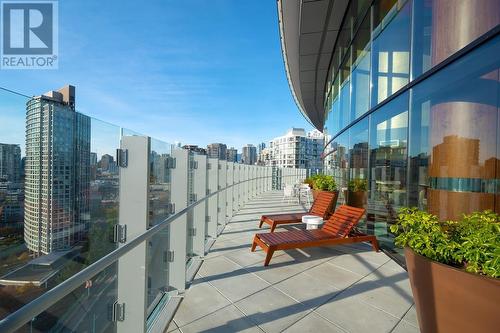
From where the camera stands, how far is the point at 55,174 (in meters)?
1.46

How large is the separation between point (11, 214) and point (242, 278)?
3361mm

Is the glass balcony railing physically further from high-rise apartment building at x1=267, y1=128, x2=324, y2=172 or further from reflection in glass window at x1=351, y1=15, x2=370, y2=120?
high-rise apartment building at x1=267, y1=128, x2=324, y2=172

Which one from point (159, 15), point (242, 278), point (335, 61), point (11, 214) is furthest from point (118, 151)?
point (335, 61)

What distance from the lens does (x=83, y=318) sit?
1.86m

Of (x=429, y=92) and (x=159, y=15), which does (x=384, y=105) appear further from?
(x=159, y=15)

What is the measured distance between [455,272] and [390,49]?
495 centimetres

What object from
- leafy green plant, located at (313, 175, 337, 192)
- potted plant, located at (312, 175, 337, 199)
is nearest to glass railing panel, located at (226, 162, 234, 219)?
potted plant, located at (312, 175, 337, 199)

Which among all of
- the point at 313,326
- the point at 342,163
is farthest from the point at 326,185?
the point at 313,326

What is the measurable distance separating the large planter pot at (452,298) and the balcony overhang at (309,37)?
6783 mm

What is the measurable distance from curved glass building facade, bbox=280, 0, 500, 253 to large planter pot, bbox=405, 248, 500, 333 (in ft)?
5.90

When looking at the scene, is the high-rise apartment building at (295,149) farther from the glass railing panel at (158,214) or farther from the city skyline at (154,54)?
the glass railing panel at (158,214)

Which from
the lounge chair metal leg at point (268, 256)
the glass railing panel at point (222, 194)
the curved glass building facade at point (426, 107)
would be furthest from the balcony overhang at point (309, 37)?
the lounge chair metal leg at point (268, 256)

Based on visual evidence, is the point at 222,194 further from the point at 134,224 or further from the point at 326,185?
the point at 134,224

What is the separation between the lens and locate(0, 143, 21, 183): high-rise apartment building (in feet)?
3.52
